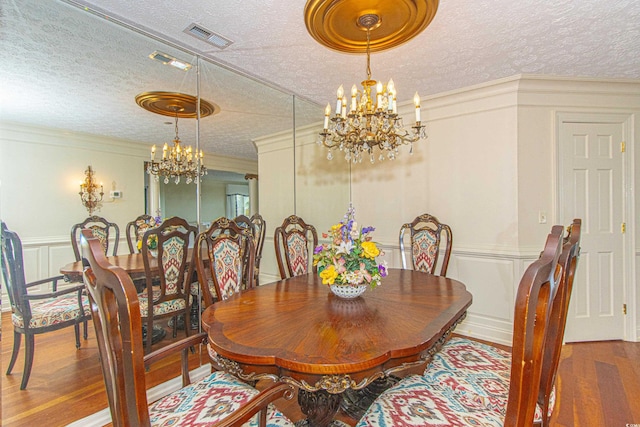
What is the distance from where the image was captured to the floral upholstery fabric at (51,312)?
1725mm

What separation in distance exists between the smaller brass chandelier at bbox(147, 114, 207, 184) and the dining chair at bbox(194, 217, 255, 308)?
0.80m

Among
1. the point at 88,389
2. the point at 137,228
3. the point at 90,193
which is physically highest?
the point at 90,193

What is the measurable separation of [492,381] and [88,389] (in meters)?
2.36

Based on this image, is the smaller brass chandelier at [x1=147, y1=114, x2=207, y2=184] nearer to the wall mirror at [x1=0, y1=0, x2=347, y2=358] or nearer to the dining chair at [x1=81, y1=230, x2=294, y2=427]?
the wall mirror at [x1=0, y1=0, x2=347, y2=358]

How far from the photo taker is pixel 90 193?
6.55ft

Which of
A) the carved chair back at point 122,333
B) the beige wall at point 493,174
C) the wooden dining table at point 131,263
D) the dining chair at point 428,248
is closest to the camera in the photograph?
the carved chair back at point 122,333

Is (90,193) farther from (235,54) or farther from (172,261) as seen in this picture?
(235,54)

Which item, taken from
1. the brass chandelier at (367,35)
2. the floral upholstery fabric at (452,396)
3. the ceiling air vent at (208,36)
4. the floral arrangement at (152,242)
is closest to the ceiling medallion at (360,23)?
the brass chandelier at (367,35)

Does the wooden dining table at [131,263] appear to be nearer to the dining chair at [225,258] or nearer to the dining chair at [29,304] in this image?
the dining chair at [29,304]

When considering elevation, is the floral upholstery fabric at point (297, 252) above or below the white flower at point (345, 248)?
below

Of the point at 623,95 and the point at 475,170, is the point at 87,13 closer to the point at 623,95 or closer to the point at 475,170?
the point at 475,170

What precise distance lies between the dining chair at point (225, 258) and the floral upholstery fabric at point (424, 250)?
1.57 m

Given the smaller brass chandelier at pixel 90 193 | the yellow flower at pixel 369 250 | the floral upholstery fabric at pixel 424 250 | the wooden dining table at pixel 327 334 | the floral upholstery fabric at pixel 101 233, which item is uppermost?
the smaller brass chandelier at pixel 90 193

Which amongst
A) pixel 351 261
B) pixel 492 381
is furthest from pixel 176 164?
pixel 492 381
